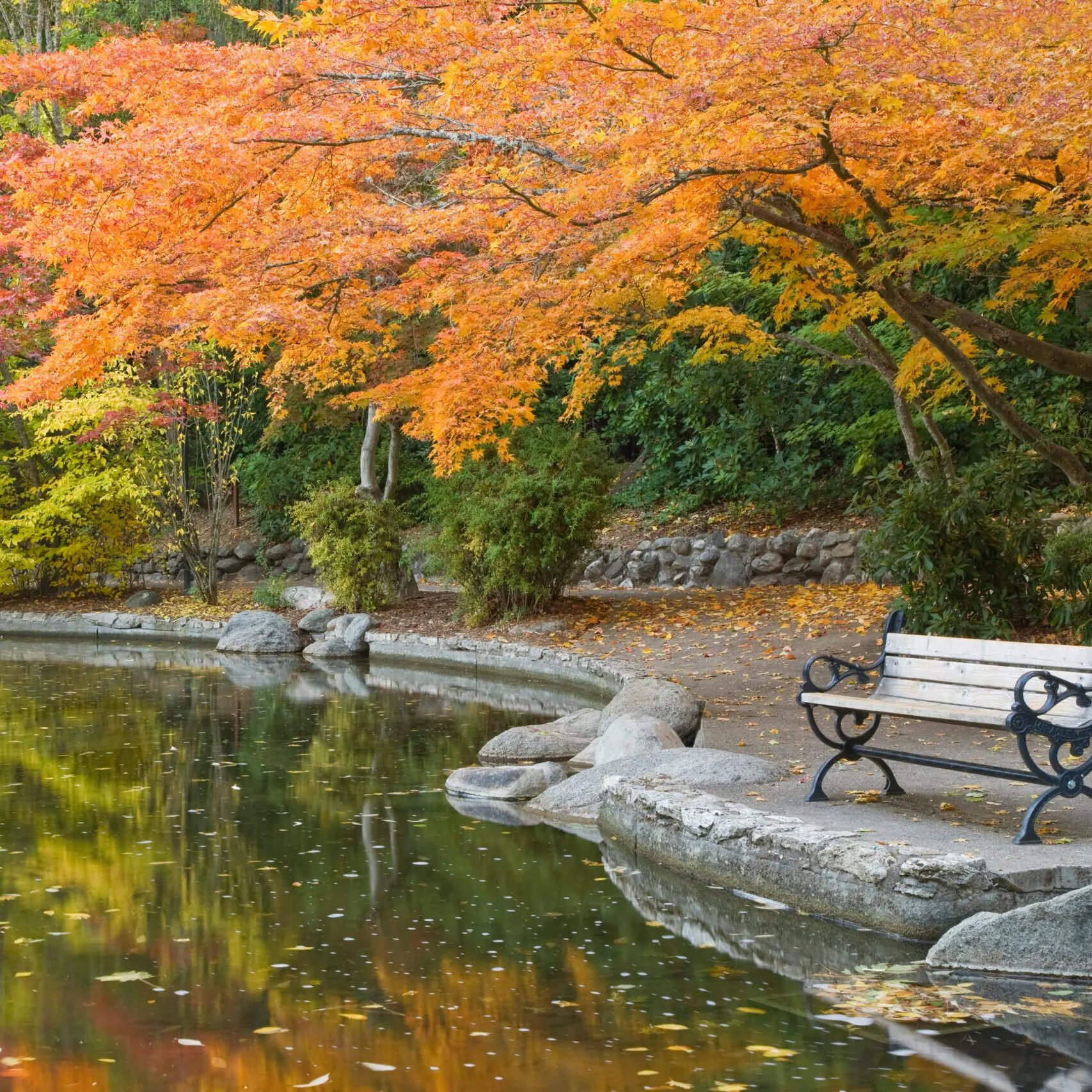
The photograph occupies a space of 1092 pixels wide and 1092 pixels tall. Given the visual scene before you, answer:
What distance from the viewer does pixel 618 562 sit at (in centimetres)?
1656

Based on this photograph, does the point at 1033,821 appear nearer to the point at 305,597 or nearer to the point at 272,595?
the point at 305,597

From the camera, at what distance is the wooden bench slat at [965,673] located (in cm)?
508

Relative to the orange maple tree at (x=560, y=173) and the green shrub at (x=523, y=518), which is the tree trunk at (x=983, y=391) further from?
the green shrub at (x=523, y=518)

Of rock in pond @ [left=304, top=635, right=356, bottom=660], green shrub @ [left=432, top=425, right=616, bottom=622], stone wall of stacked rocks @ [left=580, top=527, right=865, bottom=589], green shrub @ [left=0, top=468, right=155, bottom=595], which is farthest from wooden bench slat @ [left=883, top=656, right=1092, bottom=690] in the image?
green shrub @ [left=0, top=468, right=155, bottom=595]

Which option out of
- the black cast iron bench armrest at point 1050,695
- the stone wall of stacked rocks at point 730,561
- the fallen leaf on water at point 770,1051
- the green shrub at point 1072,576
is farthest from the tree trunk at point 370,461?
the fallen leaf on water at point 770,1051

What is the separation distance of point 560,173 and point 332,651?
23.4 ft

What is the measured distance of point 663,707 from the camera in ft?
25.8

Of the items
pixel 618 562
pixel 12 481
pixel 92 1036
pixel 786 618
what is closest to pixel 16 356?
pixel 12 481

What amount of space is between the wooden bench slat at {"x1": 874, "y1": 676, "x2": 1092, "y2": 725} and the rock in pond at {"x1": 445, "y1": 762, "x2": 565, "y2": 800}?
6.39ft

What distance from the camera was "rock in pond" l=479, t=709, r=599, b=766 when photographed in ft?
25.9

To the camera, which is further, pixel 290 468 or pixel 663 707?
pixel 290 468

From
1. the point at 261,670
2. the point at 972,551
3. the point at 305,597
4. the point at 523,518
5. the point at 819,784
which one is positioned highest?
the point at 523,518

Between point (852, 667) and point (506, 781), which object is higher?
point (852, 667)

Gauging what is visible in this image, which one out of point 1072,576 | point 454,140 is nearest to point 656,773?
point 454,140
